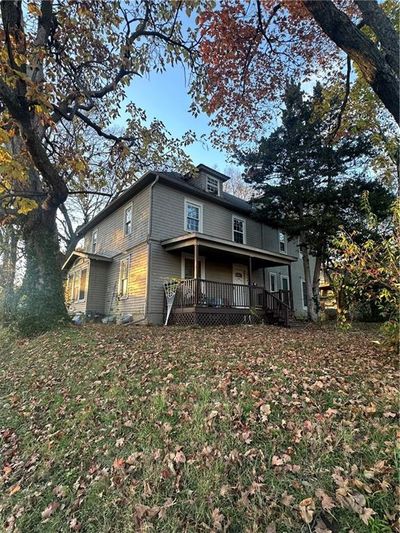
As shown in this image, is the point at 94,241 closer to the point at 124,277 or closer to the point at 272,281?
the point at 124,277

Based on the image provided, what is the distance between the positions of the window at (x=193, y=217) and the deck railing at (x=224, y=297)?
3.20 meters

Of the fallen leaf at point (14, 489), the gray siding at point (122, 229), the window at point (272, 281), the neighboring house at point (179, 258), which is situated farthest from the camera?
the window at point (272, 281)

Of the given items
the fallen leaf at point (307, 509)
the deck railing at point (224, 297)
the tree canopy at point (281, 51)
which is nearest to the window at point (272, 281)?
the deck railing at point (224, 297)

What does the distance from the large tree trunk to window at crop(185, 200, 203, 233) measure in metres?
10.6

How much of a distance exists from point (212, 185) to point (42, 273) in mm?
10072

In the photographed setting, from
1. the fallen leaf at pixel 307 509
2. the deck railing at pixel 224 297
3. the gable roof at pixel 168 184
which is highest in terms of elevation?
the gable roof at pixel 168 184

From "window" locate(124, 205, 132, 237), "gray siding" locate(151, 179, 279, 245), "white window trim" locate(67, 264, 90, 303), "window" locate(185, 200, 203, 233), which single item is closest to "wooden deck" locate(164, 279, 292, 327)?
"gray siding" locate(151, 179, 279, 245)

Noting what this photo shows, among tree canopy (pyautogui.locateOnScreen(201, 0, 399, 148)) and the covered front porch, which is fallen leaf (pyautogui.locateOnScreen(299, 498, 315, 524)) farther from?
the covered front porch

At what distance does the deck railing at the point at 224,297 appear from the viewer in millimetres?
11859

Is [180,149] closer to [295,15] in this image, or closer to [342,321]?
[295,15]

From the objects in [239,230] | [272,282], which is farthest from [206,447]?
[272,282]

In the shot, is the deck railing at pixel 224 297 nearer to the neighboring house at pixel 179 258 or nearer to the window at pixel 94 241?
the neighboring house at pixel 179 258

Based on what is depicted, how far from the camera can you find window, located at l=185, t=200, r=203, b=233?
14562mm

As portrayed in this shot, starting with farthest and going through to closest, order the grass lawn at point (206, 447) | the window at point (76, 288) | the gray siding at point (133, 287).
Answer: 1. the window at point (76, 288)
2. the gray siding at point (133, 287)
3. the grass lawn at point (206, 447)
